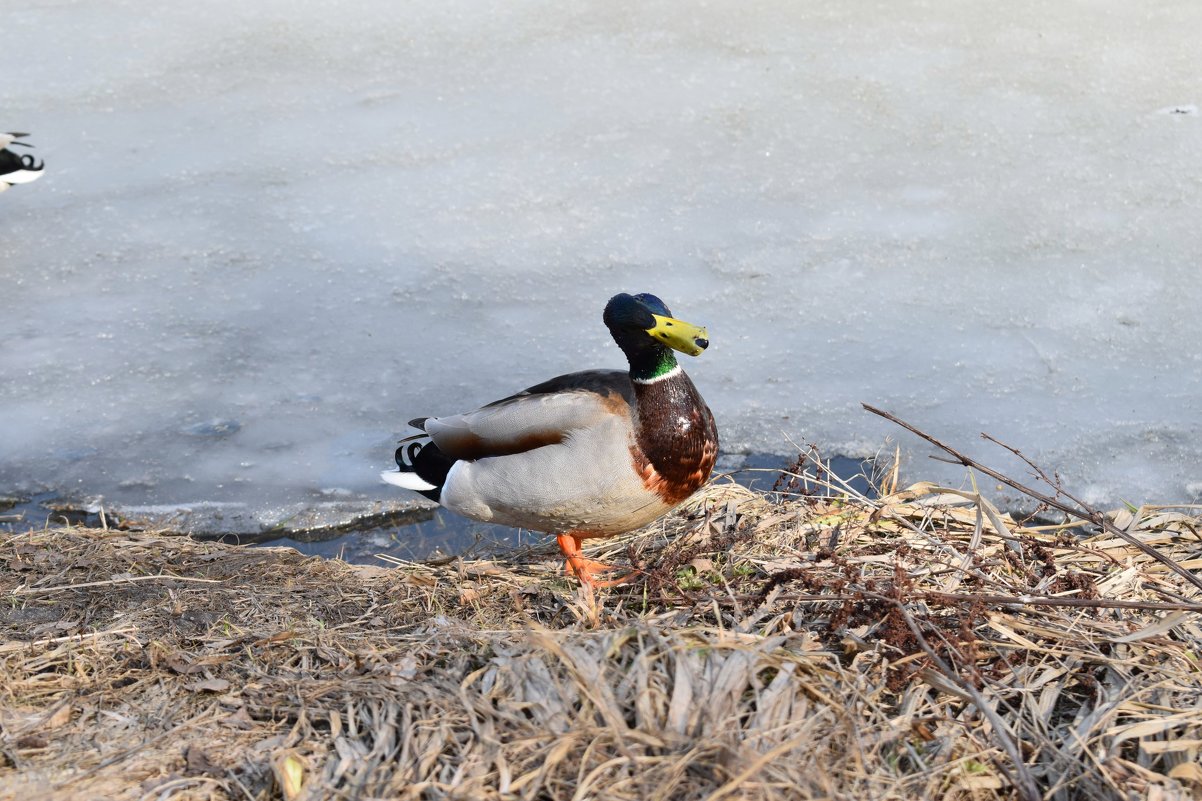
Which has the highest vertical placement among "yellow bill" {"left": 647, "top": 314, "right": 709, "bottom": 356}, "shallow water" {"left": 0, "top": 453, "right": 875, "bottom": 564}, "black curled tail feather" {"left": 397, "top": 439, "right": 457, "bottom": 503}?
"yellow bill" {"left": 647, "top": 314, "right": 709, "bottom": 356}

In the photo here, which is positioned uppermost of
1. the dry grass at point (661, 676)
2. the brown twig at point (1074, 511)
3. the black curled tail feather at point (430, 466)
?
the brown twig at point (1074, 511)

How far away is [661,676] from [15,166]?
18.2ft

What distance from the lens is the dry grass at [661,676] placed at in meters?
2.19

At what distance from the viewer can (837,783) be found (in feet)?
7.14

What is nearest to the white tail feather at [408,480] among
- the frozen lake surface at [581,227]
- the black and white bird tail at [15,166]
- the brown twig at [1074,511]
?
the frozen lake surface at [581,227]

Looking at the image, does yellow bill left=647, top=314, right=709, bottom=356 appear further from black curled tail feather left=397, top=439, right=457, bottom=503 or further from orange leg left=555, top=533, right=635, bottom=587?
black curled tail feather left=397, top=439, right=457, bottom=503

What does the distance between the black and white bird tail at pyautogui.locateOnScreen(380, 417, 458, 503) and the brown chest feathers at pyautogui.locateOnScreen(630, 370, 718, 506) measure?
69 cm

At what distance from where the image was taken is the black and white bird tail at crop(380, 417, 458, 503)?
3.83 m

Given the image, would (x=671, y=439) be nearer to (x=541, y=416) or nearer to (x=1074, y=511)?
(x=541, y=416)

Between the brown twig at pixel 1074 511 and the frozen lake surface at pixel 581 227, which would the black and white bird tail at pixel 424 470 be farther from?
the brown twig at pixel 1074 511

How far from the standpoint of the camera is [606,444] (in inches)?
133

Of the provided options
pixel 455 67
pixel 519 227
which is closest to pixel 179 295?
pixel 519 227

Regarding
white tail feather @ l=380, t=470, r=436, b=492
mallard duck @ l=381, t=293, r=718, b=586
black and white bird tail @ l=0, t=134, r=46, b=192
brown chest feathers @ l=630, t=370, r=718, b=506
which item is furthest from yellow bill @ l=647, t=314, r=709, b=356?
black and white bird tail @ l=0, t=134, r=46, b=192

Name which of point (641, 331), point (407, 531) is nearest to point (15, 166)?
point (407, 531)
